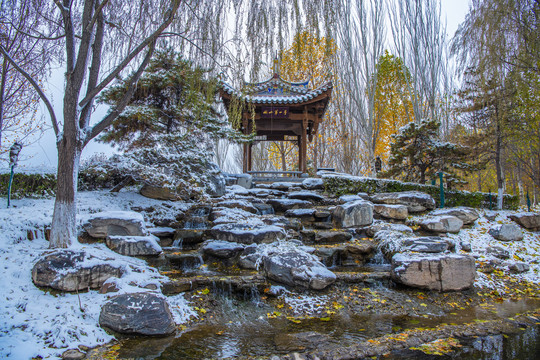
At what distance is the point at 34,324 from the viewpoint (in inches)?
112

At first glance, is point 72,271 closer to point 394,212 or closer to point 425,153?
point 394,212

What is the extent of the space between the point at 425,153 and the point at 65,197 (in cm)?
919

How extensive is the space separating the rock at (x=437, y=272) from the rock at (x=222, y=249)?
240 centimetres

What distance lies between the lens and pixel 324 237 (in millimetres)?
5660

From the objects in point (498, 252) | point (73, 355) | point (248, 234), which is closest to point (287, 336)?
point (73, 355)

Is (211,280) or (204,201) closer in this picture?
(211,280)

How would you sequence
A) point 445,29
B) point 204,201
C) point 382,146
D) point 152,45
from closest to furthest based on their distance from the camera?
1. point 152,45
2. point 204,201
3. point 445,29
4. point 382,146

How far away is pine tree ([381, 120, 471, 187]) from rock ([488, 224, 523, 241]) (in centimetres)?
300

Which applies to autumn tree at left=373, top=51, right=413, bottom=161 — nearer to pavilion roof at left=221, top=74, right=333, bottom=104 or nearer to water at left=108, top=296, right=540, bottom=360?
pavilion roof at left=221, top=74, right=333, bottom=104

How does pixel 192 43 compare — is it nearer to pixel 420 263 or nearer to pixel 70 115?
pixel 70 115

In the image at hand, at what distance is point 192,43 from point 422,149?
7767 millimetres

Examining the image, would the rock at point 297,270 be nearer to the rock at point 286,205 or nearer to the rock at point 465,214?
the rock at point 286,205

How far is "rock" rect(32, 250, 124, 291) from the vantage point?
340cm

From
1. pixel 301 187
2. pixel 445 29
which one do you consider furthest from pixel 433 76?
pixel 301 187
